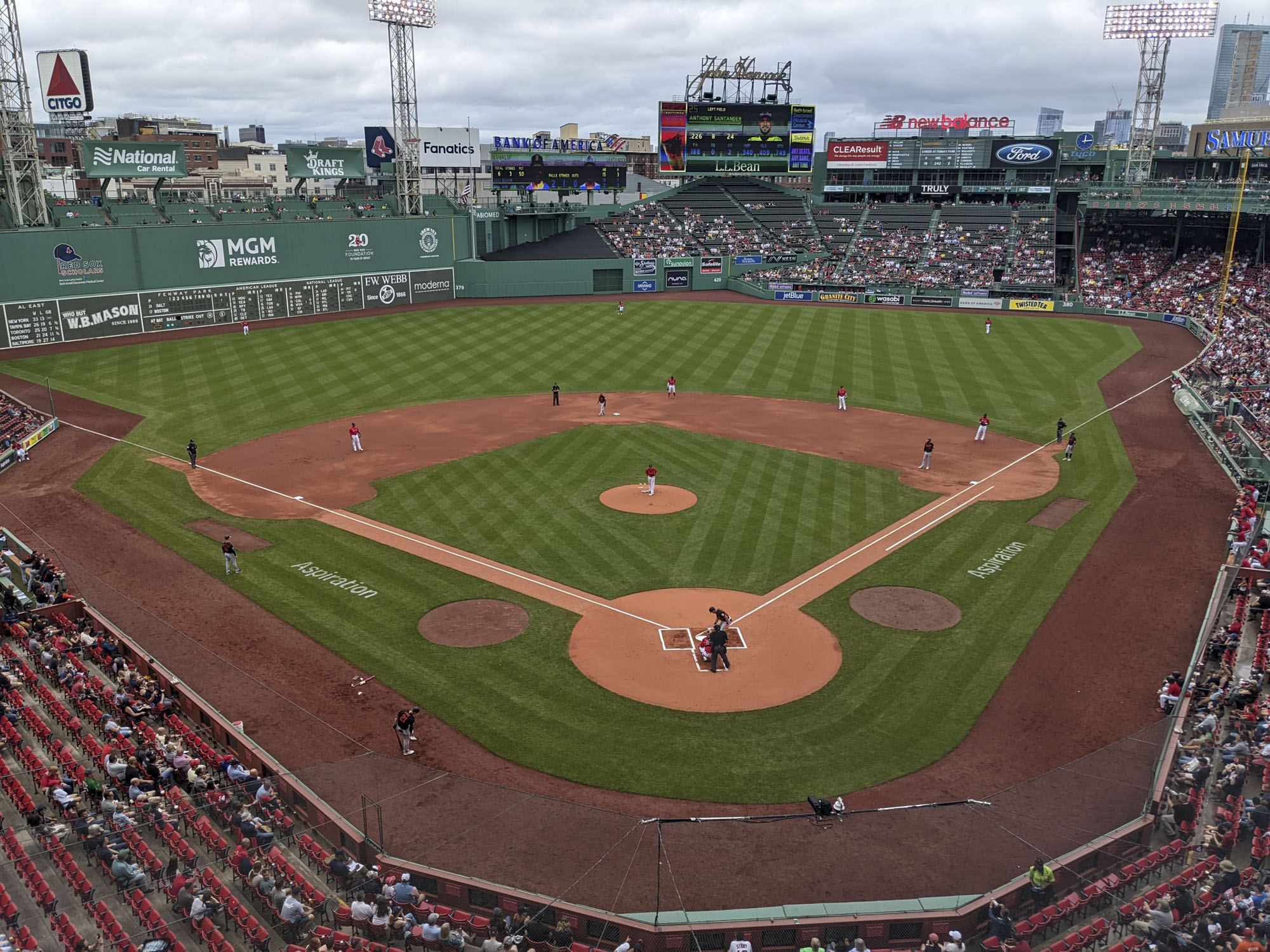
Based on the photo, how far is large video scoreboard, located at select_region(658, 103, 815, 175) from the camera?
84.8m

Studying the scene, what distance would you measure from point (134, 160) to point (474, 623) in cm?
4951

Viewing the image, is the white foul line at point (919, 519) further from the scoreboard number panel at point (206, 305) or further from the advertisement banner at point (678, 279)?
the scoreboard number panel at point (206, 305)

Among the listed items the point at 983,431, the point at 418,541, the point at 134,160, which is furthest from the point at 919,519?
the point at 134,160

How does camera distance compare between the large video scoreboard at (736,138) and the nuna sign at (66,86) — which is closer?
the nuna sign at (66,86)

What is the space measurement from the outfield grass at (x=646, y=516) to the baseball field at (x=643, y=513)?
0.13 m

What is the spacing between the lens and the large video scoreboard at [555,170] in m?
76.2

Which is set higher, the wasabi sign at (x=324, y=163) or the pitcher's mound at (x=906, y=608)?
the wasabi sign at (x=324, y=163)

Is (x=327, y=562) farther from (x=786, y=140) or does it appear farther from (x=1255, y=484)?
(x=786, y=140)

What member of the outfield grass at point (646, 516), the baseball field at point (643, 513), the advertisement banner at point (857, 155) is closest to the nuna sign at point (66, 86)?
the baseball field at point (643, 513)

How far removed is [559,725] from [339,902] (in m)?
6.23

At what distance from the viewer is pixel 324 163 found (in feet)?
221

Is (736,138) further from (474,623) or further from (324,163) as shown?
(474,623)

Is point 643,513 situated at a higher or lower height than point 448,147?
lower

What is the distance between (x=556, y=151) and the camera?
255ft
